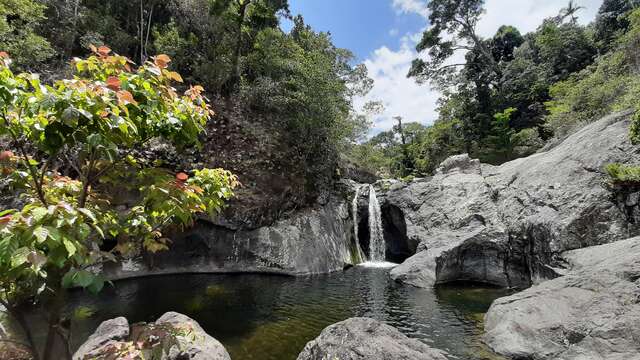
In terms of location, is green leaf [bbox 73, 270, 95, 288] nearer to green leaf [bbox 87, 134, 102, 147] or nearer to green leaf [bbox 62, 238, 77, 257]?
green leaf [bbox 62, 238, 77, 257]

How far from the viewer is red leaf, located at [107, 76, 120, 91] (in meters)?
2.57

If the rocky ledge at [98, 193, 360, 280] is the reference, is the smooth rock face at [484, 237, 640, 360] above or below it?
below

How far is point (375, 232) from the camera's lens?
24.7m

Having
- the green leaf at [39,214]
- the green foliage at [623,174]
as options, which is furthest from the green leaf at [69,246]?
the green foliage at [623,174]

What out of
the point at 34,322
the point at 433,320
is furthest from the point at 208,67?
the point at 433,320

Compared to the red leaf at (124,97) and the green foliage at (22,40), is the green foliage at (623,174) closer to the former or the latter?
the red leaf at (124,97)

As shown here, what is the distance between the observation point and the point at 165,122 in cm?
312

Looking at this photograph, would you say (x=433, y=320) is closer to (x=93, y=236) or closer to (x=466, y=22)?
(x=93, y=236)

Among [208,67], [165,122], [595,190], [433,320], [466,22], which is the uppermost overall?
[466,22]

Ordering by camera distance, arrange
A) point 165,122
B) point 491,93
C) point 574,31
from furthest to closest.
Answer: point 491,93, point 574,31, point 165,122

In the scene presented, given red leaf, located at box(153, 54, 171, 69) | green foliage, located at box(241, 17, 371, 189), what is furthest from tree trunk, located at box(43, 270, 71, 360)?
green foliage, located at box(241, 17, 371, 189)

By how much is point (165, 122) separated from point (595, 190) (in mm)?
15243

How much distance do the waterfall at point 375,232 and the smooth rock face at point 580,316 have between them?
14166 mm

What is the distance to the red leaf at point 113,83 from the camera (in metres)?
2.57
